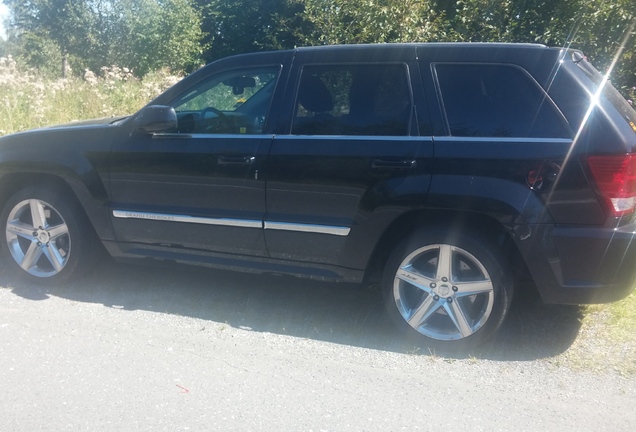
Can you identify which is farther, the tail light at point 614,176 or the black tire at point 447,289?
the black tire at point 447,289

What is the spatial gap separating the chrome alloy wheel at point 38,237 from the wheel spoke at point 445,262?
296 cm

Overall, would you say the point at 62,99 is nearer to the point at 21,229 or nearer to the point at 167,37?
the point at 21,229

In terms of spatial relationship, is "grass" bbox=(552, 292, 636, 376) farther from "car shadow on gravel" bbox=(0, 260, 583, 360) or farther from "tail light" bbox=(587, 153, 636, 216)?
"tail light" bbox=(587, 153, 636, 216)

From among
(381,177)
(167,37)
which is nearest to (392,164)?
(381,177)

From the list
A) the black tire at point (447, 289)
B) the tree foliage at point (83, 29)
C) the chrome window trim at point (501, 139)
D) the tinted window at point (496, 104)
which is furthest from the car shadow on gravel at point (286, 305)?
the tree foliage at point (83, 29)

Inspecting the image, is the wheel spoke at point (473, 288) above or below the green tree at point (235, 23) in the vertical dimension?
above

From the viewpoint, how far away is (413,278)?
4184 millimetres

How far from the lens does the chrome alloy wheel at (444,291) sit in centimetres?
407

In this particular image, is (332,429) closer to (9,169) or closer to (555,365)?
(555,365)

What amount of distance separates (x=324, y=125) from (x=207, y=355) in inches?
68.2

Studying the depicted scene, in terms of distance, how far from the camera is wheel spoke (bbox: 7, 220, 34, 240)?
5.18m

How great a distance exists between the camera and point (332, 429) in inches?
130

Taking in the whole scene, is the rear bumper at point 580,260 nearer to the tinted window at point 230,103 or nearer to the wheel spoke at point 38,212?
the tinted window at point 230,103

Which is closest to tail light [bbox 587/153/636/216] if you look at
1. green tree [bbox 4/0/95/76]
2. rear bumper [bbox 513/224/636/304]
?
rear bumper [bbox 513/224/636/304]
